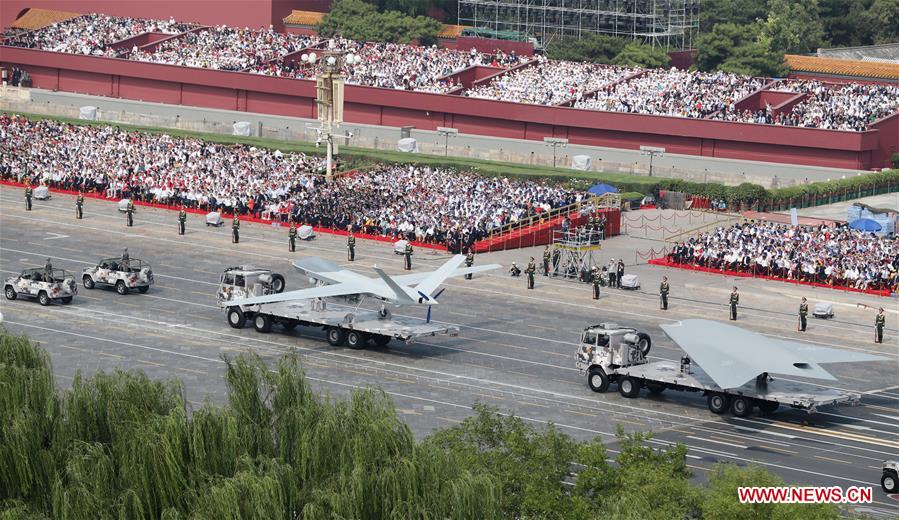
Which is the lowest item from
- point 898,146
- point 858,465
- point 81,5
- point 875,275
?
point 858,465

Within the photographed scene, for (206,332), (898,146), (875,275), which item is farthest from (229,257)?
(898,146)

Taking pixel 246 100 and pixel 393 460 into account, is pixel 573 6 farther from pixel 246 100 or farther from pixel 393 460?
pixel 393 460

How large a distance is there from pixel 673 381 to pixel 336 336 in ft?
40.1

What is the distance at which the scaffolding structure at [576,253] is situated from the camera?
66.6 m

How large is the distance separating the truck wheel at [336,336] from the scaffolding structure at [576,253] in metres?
15.9

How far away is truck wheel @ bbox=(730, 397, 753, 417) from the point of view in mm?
45938

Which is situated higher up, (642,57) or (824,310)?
(642,57)

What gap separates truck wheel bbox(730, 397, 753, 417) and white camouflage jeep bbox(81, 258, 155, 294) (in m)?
24.8

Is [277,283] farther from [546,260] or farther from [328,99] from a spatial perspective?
[328,99]

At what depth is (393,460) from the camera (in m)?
28.6

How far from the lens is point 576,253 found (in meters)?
67.4

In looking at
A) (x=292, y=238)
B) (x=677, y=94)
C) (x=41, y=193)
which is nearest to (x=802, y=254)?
(x=292, y=238)

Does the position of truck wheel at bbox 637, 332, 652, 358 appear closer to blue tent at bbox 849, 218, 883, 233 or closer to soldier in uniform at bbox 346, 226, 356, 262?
soldier in uniform at bbox 346, 226, 356, 262

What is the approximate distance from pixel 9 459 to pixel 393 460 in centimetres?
719
